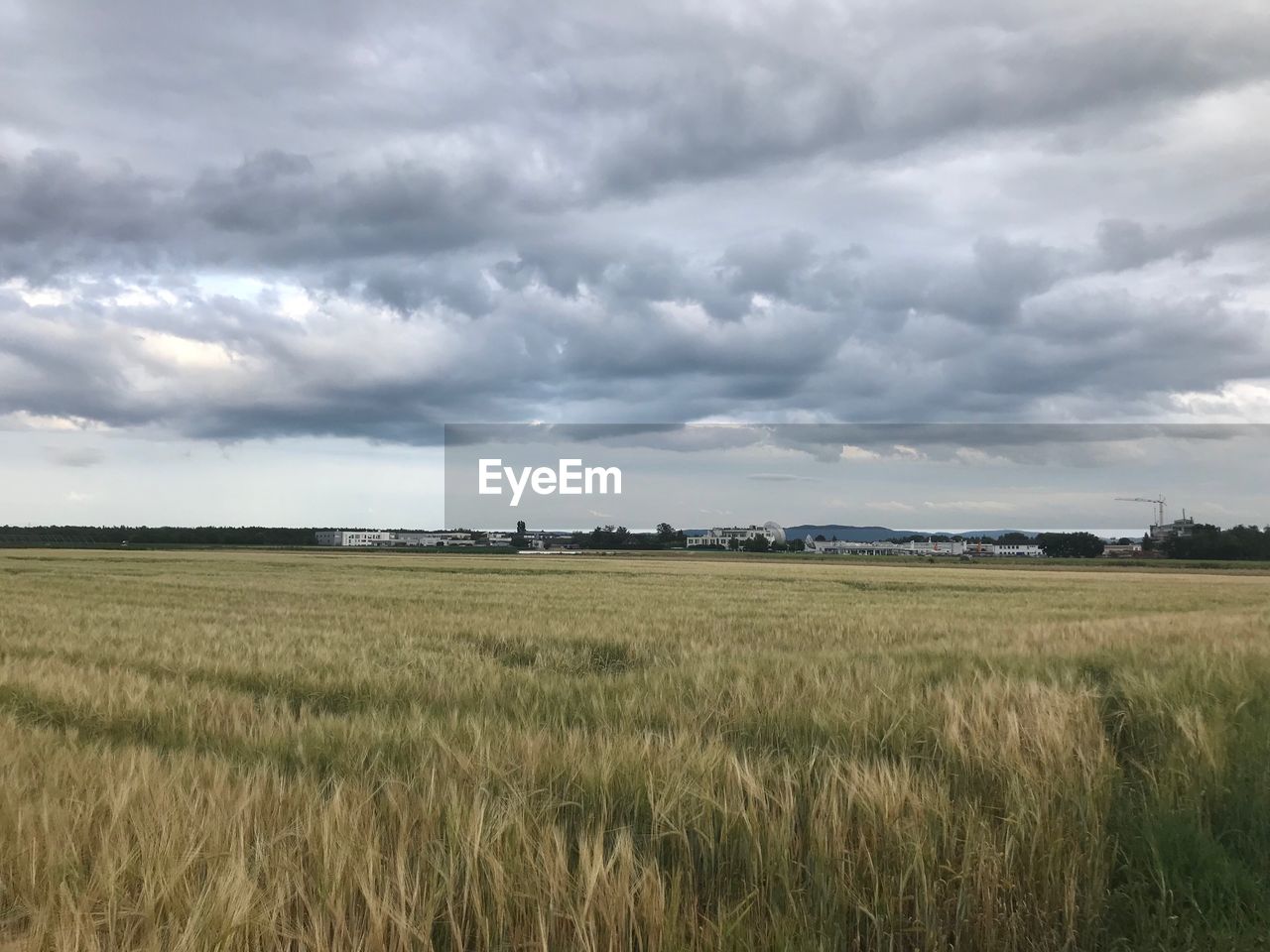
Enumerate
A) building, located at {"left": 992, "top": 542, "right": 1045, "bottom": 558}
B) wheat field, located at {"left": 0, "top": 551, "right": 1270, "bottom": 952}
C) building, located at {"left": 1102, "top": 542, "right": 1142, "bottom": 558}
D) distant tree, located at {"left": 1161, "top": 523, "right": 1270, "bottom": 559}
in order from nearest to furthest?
1. wheat field, located at {"left": 0, "top": 551, "right": 1270, "bottom": 952}
2. distant tree, located at {"left": 1161, "top": 523, "right": 1270, "bottom": 559}
3. building, located at {"left": 1102, "top": 542, "right": 1142, "bottom": 558}
4. building, located at {"left": 992, "top": 542, "right": 1045, "bottom": 558}

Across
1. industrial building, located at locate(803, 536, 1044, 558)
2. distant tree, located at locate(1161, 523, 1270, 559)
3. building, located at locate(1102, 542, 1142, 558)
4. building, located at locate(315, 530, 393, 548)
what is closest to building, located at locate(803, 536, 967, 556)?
industrial building, located at locate(803, 536, 1044, 558)

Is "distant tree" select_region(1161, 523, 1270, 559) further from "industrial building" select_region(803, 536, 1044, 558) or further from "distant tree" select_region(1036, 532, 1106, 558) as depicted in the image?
"industrial building" select_region(803, 536, 1044, 558)

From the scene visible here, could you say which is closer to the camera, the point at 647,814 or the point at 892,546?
the point at 647,814

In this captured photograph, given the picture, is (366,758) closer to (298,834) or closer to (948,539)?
(298,834)

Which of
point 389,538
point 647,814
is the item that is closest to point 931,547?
point 389,538

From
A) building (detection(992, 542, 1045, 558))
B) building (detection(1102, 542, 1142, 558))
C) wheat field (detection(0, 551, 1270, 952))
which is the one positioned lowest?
building (detection(992, 542, 1045, 558))

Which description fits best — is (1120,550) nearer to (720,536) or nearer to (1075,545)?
(1075,545)

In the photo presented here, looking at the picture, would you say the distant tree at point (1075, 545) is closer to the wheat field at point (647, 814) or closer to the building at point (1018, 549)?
the building at point (1018, 549)

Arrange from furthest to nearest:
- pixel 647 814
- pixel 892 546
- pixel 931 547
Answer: pixel 892 546, pixel 931 547, pixel 647 814

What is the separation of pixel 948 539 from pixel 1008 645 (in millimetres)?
185441

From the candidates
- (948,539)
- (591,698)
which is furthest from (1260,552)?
(591,698)

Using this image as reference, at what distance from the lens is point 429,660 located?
8.27 meters

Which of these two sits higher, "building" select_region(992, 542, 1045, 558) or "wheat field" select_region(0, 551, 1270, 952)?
"wheat field" select_region(0, 551, 1270, 952)

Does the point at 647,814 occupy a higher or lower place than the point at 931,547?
higher
